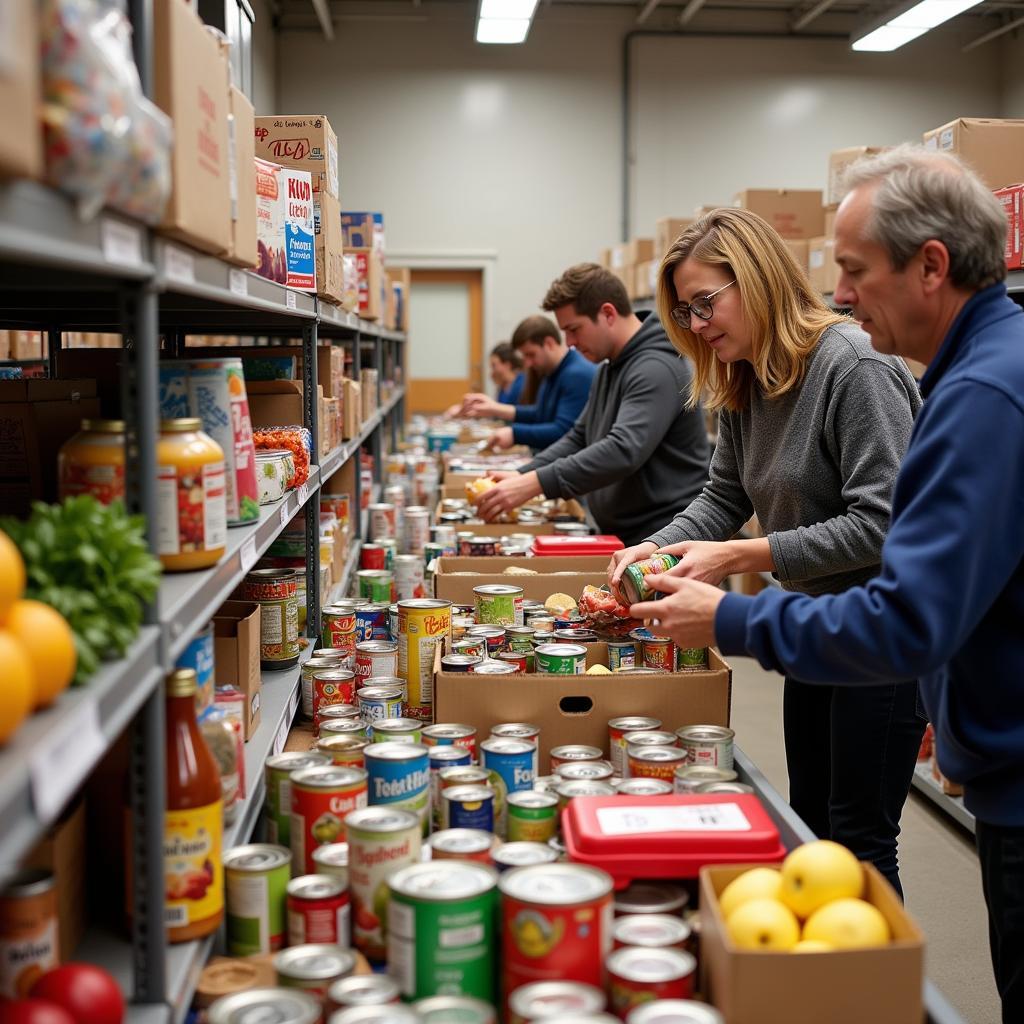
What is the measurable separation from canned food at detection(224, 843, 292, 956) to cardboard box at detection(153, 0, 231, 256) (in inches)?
31.4

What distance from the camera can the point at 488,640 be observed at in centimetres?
249

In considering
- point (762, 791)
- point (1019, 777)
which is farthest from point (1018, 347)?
point (762, 791)

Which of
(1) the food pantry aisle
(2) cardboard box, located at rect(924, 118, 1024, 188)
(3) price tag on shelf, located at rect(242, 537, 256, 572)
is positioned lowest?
(1) the food pantry aisle

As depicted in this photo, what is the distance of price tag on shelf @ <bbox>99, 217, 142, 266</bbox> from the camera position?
1.06 m

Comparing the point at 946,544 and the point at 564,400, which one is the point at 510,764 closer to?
the point at 946,544

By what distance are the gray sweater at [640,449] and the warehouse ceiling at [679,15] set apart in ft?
29.8

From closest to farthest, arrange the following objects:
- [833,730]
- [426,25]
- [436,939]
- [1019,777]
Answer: [436,939], [1019,777], [833,730], [426,25]

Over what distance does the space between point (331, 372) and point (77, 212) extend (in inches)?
105

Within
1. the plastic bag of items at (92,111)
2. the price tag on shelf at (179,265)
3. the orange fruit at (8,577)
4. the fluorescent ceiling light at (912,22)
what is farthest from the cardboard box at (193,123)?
the fluorescent ceiling light at (912,22)

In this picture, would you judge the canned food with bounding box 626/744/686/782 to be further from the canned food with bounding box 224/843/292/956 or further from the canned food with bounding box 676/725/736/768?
the canned food with bounding box 224/843/292/956

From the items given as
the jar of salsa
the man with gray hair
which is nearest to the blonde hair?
the man with gray hair

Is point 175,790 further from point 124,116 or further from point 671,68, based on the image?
point 671,68

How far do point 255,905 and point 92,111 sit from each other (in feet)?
3.20

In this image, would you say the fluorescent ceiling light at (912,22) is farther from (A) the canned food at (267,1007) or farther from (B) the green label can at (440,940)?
(A) the canned food at (267,1007)
